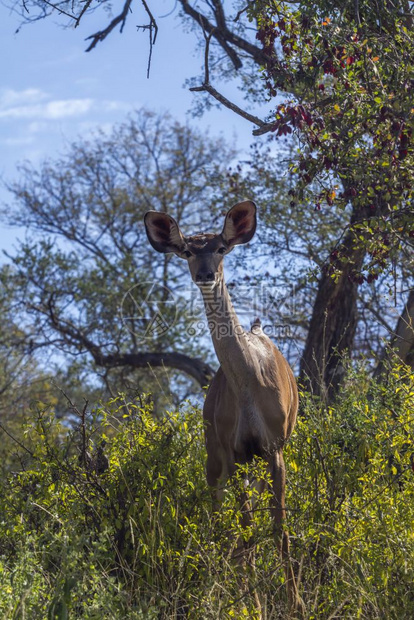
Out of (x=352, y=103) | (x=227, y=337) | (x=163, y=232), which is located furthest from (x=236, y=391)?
(x=352, y=103)

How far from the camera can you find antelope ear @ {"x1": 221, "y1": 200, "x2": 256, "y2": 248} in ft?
24.6

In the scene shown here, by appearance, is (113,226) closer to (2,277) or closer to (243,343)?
(2,277)

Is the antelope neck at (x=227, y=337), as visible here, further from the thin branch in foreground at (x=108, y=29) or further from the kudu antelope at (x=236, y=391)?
the thin branch in foreground at (x=108, y=29)

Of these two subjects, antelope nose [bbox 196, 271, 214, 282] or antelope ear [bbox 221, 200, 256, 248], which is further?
antelope ear [bbox 221, 200, 256, 248]

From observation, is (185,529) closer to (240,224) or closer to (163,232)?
(163,232)

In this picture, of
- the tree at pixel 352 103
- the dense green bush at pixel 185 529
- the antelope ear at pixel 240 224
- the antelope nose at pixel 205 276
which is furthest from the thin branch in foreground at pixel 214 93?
the dense green bush at pixel 185 529

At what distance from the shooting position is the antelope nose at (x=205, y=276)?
6.83 metres

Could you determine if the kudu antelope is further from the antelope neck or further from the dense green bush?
the dense green bush

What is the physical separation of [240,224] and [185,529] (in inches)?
107

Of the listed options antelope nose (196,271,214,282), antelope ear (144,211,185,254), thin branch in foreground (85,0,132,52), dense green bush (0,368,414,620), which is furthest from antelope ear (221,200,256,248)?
thin branch in foreground (85,0,132,52)

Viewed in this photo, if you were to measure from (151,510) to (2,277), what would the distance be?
12.4 meters

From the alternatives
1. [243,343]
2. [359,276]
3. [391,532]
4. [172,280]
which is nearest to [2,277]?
[172,280]

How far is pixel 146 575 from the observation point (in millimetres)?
5965

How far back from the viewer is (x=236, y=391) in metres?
6.65
